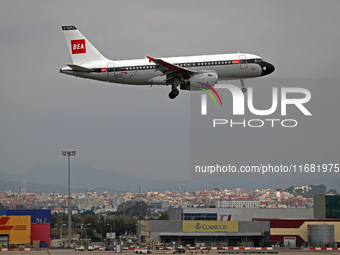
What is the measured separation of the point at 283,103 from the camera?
104 metres

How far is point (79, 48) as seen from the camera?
104 metres

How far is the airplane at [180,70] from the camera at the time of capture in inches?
3632

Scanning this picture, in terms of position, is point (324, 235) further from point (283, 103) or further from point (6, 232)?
point (6, 232)

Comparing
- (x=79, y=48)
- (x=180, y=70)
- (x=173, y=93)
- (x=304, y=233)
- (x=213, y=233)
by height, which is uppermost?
(x=79, y=48)

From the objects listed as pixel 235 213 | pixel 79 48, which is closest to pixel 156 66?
pixel 79 48

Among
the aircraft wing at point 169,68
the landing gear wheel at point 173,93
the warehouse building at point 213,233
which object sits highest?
the aircraft wing at point 169,68

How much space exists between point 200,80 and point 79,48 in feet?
70.0

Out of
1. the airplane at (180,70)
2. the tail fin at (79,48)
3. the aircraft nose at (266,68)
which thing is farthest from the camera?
the tail fin at (79,48)

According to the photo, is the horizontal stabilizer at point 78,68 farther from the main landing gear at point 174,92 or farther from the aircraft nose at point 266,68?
the aircraft nose at point 266,68

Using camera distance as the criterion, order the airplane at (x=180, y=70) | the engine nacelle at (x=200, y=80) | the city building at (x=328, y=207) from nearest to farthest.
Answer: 1. the engine nacelle at (x=200, y=80)
2. the airplane at (x=180, y=70)
3. the city building at (x=328, y=207)

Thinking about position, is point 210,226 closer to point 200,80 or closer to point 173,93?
point 173,93

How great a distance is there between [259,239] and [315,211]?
4853 cm

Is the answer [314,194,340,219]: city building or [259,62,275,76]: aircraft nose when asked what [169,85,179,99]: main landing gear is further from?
[314,194,340,219]: city building

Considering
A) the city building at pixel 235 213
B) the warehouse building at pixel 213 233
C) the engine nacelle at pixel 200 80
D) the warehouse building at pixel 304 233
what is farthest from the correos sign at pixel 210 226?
the engine nacelle at pixel 200 80
